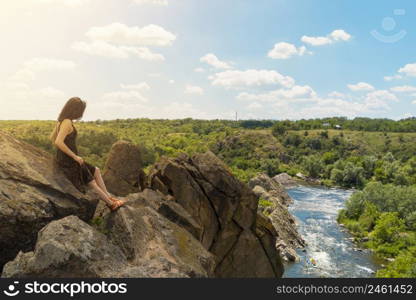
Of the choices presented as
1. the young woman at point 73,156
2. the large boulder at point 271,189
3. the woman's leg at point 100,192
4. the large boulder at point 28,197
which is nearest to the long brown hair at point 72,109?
the young woman at point 73,156

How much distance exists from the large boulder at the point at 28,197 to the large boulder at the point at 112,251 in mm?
1471

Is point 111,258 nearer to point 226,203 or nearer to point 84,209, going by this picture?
point 84,209

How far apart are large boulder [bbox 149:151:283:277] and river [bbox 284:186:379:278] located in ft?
112

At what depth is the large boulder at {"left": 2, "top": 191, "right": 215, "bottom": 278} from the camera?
428 inches

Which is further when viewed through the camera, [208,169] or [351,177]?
[351,177]

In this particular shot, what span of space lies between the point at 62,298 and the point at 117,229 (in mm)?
3636

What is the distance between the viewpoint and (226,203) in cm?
2848

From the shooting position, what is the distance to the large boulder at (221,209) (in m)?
26.9

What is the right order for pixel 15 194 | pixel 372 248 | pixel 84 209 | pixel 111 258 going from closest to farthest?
pixel 111 258, pixel 15 194, pixel 84 209, pixel 372 248

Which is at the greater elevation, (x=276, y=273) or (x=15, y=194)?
(x=15, y=194)

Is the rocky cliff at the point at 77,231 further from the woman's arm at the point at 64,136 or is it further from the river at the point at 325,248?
the river at the point at 325,248

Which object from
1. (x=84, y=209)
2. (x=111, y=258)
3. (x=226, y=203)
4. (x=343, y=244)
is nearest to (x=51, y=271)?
(x=111, y=258)

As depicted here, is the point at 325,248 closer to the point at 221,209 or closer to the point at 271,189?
the point at 271,189

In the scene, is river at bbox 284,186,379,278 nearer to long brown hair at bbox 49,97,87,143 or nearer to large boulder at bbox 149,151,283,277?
large boulder at bbox 149,151,283,277
